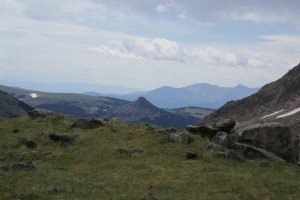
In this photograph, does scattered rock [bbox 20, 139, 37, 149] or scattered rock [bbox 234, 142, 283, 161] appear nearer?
scattered rock [bbox 234, 142, 283, 161]

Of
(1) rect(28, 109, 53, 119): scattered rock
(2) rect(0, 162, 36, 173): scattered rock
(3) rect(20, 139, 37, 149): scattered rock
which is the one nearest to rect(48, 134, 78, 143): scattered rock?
(3) rect(20, 139, 37, 149): scattered rock

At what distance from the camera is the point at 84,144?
4247cm

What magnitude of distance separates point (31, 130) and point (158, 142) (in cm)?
1723

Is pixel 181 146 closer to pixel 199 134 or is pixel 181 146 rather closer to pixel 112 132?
pixel 199 134

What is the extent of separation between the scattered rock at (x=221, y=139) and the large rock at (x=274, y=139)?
102cm

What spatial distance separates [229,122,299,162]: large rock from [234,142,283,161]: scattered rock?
1.92 meters

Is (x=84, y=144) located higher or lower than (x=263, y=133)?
lower

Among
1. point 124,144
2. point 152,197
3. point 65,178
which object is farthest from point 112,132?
point 152,197

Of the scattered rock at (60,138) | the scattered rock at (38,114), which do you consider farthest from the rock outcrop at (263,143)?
the scattered rock at (38,114)

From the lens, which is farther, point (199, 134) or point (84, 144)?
point (199, 134)

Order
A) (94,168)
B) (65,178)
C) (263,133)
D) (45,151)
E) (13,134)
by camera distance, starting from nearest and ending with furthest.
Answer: (65,178), (94,168), (45,151), (263,133), (13,134)

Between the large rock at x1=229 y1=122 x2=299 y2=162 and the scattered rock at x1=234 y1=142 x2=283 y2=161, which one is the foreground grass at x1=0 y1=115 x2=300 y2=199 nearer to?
the scattered rock at x1=234 y1=142 x2=283 y2=161

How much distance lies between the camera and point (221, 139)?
4359cm

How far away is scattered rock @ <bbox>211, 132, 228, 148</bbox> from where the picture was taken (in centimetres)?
4288
